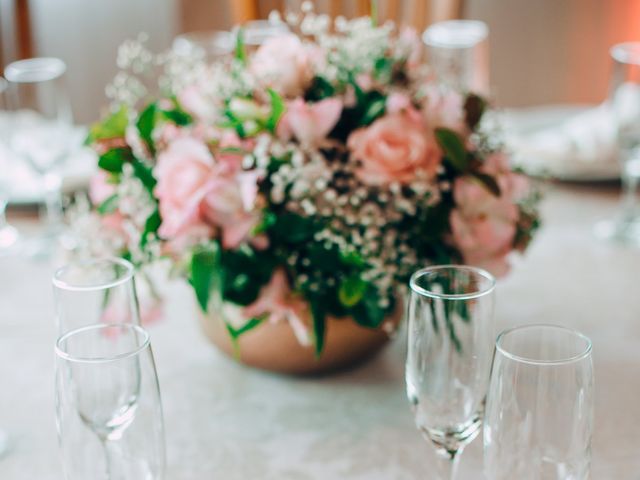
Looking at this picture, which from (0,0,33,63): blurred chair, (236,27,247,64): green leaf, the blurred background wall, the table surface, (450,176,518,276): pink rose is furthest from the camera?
the blurred background wall

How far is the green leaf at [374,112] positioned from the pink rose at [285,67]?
0.31ft

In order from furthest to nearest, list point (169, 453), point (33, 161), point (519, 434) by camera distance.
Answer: point (33, 161), point (169, 453), point (519, 434)

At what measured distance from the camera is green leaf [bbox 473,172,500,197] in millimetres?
1086

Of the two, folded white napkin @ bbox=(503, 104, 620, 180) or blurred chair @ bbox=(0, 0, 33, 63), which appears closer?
folded white napkin @ bbox=(503, 104, 620, 180)

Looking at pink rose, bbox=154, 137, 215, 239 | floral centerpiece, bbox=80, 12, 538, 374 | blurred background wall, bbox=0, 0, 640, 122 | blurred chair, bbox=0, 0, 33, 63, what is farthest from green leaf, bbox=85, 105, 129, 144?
blurred background wall, bbox=0, 0, 640, 122

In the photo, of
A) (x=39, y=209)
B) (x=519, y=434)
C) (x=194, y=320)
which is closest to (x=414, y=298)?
(x=519, y=434)

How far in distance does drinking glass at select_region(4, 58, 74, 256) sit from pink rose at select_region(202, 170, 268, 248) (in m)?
0.55

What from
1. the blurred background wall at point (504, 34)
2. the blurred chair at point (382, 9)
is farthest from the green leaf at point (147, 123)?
the blurred background wall at point (504, 34)

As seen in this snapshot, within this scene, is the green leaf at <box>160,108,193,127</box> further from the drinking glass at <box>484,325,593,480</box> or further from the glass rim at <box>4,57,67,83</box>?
the drinking glass at <box>484,325,593,480</box>

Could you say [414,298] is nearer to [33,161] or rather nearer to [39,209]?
[33,161]

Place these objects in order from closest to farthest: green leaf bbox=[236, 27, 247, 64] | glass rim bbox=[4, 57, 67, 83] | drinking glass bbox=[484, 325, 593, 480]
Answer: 1. drinking glass bbox=[484, 325, 593, 480]
2. green leaf bbox=[236, 27, 247, 64]
3. glass rim bbox=[4, 57, 67, 83]

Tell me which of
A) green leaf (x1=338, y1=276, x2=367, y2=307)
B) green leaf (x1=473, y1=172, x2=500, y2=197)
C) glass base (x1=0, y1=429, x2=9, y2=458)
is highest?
green leaf (x1=473, y1=172, x2=500, y2=197)

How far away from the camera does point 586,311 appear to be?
129 cm

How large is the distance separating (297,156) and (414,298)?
11.4 inches
